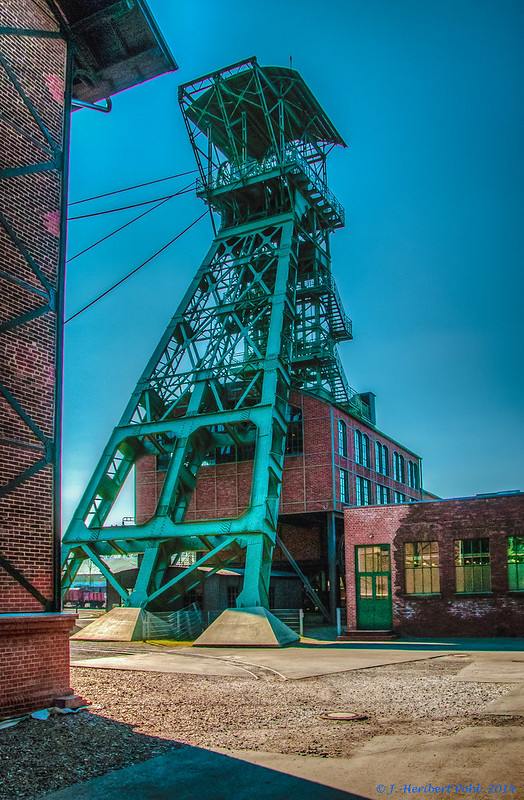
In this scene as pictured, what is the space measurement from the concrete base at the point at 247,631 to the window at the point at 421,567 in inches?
178

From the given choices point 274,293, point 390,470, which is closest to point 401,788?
point 274,293

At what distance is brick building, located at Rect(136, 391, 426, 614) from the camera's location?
3198cm

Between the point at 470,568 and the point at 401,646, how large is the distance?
3895 millimetres

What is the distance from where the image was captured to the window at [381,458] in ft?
130

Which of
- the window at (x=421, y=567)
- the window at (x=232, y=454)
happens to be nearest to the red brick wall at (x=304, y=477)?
the window at (x=232, y=454)

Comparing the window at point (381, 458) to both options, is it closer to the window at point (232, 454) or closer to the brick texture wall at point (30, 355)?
the window at point (232, 454)

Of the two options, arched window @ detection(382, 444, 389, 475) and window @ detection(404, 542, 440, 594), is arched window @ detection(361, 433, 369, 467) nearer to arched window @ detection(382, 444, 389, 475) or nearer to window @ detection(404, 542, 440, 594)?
arched window @ detection(382, 444, 389, 475)

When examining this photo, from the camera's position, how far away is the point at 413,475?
156 ft

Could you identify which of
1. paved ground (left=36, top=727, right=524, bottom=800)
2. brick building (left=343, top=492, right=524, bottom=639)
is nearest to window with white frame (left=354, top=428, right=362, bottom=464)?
brick building (left=343, top=492, right=524, bottom=639)

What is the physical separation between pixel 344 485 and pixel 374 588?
1016 cm

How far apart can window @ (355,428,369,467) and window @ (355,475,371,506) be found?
0.90m

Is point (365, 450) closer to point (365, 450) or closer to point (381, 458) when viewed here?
point (365, 450)

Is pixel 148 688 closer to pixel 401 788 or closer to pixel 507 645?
pixel 401 788

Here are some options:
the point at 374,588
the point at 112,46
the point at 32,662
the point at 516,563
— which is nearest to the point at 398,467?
the point at 374,588
